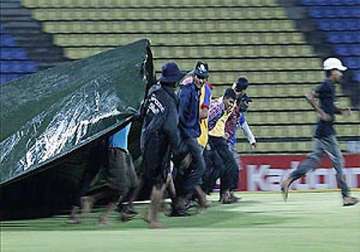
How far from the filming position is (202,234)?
29.9 feet

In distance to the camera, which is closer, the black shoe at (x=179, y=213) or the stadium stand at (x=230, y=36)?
the black shoe at (x=179, y=213)

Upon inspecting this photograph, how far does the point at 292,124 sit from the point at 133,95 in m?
10.6

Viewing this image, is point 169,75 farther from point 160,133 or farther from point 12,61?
point 12,61

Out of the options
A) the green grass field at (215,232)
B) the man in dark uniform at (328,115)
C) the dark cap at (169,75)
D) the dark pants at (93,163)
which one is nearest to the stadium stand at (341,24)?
the green grass field at (215,232)

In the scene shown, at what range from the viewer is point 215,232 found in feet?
30.8

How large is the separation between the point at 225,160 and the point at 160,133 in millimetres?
3972

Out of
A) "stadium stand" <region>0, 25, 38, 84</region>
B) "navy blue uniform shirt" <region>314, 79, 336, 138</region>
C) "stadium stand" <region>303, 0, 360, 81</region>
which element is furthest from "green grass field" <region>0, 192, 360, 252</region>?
"stadium stand" <region>303, 0, 360, 81</region>

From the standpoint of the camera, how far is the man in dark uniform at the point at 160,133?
33.1 feet

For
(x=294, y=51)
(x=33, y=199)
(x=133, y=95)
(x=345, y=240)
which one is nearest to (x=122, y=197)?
(x=133, y=95)

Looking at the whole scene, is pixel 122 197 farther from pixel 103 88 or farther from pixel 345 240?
pixel 345 240

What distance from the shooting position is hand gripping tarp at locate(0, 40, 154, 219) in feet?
35.6

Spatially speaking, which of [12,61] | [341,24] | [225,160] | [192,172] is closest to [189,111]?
[192,172]

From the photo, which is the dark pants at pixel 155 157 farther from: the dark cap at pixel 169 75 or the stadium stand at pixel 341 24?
the stadium stand at pixel 341 24

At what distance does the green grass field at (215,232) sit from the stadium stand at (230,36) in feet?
29.3
